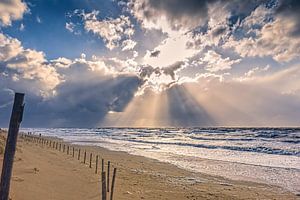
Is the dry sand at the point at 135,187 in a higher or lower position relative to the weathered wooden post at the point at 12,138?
lower

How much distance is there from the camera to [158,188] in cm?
1720

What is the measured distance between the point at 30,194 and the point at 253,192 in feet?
39.1

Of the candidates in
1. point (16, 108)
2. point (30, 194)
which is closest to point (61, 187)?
point (30, 194)

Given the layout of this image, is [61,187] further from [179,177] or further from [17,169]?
[179,177]

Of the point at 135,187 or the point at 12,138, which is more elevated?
the point at 12,138

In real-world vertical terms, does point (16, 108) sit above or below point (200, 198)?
above

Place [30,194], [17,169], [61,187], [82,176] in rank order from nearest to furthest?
[30,194], [61,187], [17,169], [82,176]

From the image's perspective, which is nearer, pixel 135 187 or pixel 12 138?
pixel 12 138

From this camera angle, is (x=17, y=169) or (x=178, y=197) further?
(x=17, y=169)

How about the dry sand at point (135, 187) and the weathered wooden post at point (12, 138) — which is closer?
the weathered wooden post at point (12, 138)

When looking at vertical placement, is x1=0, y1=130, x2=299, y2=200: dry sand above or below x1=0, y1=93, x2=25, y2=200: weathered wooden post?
below

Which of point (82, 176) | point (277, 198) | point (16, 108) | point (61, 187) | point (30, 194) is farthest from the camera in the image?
point (82, 176)

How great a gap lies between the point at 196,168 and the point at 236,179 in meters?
5.51

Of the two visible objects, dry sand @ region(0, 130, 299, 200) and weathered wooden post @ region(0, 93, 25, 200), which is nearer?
weathered wooden post @ region(0, 93, 25, 200)
